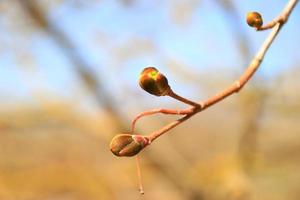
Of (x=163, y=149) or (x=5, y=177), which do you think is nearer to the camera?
(x=163, y=149)

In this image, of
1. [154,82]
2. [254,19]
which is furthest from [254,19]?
[154,82]

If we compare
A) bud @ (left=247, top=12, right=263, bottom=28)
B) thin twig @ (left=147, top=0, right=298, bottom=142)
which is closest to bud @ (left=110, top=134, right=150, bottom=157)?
thin twig @ (left=147, top=0, right=298, bottom=142)

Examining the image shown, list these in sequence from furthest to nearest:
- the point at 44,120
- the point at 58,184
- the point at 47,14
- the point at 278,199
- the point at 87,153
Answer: the point at 278,199 → the point at 87,153 → the point at 58,184 → the point at 44,120 → the point at 47,14

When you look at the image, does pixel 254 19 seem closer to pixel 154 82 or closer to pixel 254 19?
pixel 254 19

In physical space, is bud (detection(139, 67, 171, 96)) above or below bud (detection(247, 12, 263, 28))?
below

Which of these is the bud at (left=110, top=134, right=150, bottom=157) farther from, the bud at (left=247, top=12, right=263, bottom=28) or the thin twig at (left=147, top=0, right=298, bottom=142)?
the bud at (left=247, top=12, right=263, bottom=28)

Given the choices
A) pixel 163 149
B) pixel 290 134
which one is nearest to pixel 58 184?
pixel 163 149

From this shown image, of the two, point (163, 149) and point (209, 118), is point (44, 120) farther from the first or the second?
point (209, 118)
